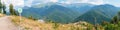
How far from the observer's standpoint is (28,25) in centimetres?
2023

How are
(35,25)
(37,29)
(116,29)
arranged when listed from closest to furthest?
(116,29) → (37,29) → (35,25)

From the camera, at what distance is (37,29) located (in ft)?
63.4

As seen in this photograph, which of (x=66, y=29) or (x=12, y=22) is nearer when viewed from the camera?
(x=66, y=29)

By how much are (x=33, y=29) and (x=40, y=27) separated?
0.87 metres

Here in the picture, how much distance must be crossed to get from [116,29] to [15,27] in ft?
18.7

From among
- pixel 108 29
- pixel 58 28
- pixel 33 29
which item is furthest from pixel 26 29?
pixel 108 29

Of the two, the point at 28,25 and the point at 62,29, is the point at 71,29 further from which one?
the point at 28,25

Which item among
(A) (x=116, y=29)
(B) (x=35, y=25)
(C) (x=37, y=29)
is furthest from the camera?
(B) (x=35, y=25)

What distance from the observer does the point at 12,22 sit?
70.3 feet

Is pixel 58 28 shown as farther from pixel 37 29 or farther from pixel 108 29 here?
pixel 108 29

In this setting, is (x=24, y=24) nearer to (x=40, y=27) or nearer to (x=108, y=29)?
(x=40, y=27)

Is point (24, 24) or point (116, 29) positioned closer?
point (116, 29)

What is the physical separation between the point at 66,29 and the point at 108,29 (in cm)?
258

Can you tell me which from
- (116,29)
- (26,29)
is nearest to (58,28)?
(26,29)
